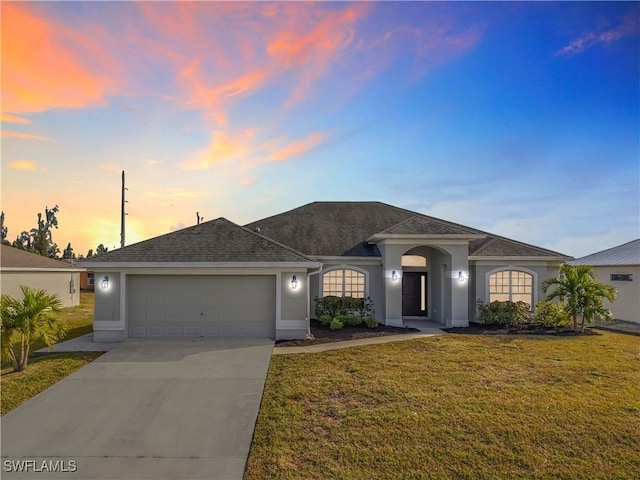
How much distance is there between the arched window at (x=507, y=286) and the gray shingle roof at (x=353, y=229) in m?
0.92

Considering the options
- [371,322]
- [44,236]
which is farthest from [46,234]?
[371,322]

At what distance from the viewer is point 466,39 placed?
12727 mm

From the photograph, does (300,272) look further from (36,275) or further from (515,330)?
(36,275)

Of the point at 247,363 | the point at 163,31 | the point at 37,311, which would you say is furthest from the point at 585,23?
the point at 37,311

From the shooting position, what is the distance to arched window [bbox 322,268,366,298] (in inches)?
600

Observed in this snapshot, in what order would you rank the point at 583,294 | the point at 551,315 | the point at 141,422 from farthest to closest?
1. the point at 551,315
2. the point at 583,294
3. the point at 141,422

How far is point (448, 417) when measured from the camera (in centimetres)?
588

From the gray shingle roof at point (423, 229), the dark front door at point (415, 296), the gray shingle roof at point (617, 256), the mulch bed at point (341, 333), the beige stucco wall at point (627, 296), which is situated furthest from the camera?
the gray shingle roof at point (617, 256)

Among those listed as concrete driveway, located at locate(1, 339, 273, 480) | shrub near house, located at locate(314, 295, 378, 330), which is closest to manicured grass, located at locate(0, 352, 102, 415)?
concrete driveway, located at locate(1, 339, 273, 480)

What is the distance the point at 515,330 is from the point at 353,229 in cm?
846

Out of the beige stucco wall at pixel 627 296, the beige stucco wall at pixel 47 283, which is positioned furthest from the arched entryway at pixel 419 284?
the beige stucco wall at pixel 47 283

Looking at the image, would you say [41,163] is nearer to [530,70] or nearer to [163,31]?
[163,31]

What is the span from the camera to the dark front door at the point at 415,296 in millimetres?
16594

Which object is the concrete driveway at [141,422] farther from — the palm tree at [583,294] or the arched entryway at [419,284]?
the palm tree at [583,294]
